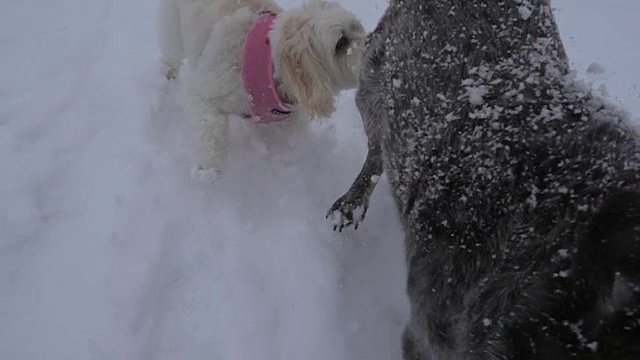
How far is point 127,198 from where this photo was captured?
3713 millimetres

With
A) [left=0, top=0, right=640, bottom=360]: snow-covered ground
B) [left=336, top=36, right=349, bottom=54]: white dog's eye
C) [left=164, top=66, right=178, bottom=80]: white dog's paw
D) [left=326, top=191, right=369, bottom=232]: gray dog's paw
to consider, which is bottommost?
[left=0, top=0, right=640, bottom=360]: snow-covered ground

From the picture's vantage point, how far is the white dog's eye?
354 cm

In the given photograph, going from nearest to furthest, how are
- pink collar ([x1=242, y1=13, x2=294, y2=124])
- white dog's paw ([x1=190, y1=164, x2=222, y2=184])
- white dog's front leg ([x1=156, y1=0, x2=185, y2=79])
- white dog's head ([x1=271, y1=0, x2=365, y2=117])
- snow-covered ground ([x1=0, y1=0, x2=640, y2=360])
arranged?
snow-covered ground ([x1=0, y1=0, x2=640, y2=360])
white dog's head ([x1=271, y1=0, x2=365, y2=117])
pink collar ([x1=242, y1=13, x2=294, y2=124])
white dog's paw ([x1=190, y1=164, x2=222, y2=184])
white dog's front leg ([x1=156, y1=0, x2=185, y2=79])

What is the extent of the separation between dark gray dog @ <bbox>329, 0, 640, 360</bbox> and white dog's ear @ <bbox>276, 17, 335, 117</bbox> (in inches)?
24.4

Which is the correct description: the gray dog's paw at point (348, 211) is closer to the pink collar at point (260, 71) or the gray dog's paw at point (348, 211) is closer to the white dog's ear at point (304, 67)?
the white dog's ear at point (304, 67)

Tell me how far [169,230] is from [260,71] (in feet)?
3.89

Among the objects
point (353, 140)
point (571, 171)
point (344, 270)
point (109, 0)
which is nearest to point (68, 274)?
point (344, 270)

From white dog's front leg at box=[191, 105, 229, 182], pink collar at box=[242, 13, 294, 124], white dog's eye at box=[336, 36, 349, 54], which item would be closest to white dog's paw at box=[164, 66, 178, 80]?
white dog's front leg at box=[191, 105, 229, 182]

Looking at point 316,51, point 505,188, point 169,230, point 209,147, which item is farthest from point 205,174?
point 505,188

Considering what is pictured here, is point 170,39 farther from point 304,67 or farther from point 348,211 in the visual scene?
point 348,211

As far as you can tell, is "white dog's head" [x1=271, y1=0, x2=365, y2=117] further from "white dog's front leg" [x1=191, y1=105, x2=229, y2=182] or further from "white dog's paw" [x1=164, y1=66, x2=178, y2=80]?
"white dog's paw" [x1=164, y1=66, x2=178, y2=80]

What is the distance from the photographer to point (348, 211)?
3.50m

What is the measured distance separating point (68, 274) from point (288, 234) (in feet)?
4.33

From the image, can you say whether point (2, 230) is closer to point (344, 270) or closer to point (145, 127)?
point (145, 127)
